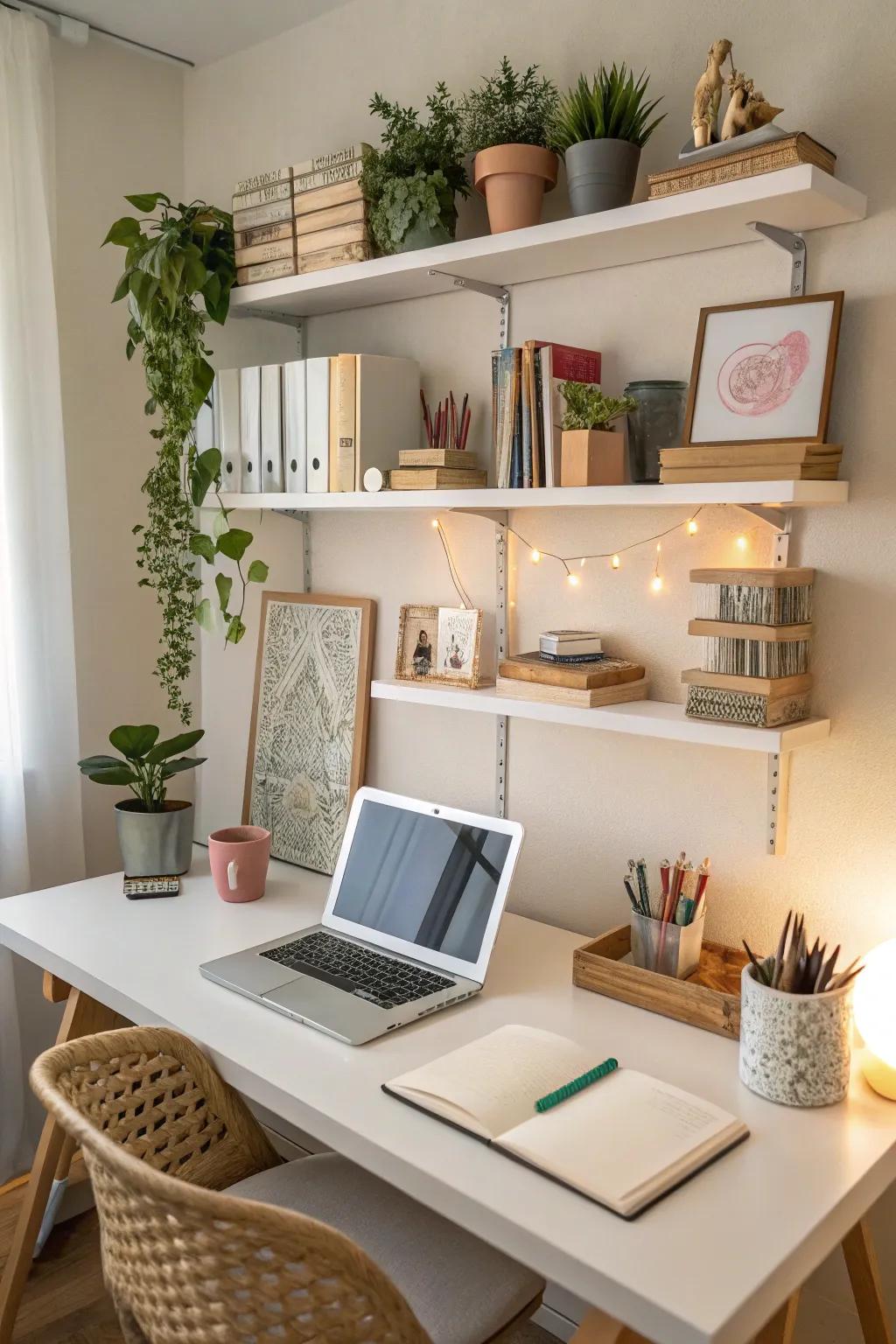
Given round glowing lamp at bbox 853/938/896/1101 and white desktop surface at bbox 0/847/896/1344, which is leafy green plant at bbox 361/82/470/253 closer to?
white desktop surface at bbox 0/847/896/1344

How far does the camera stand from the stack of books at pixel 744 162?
1.38 meters

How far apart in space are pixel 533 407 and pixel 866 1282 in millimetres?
1325

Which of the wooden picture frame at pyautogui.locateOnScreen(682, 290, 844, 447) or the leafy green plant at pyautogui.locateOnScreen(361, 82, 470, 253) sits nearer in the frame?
the wooden picture frame at pyautogui.locateOnScreen(682, 290, 844, 447)

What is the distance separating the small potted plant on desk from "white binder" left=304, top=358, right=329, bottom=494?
1.95ft

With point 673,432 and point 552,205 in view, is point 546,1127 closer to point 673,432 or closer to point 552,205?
point 673,432

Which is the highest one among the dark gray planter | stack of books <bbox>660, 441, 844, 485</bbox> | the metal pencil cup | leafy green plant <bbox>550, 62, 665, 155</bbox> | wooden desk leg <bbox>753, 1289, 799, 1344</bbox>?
leafy green plant <bbox>550, 62, 665, 155</bbox>

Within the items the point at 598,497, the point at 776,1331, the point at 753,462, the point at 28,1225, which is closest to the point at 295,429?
the point at 598,497

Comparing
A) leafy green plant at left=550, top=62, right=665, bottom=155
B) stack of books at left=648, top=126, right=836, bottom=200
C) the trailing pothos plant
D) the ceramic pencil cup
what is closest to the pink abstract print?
stack of books at left=648, top=126, right=836, bottom=200

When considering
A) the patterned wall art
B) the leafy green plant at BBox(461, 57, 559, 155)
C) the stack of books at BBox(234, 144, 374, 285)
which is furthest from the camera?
the patterned wall art

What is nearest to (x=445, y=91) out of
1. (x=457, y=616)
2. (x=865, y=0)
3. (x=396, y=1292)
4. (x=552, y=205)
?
(x=552, y=205)

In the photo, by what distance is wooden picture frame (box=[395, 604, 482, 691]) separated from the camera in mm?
1950

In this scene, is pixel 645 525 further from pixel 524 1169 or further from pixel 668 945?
pixel 524 1169

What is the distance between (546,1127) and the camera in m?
1.22

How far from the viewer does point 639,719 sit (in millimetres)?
1592
